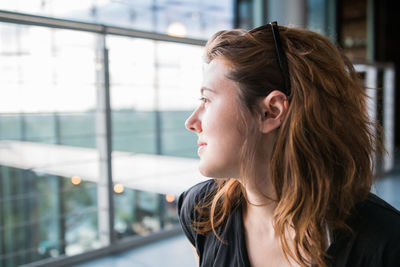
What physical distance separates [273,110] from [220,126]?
0.41ft

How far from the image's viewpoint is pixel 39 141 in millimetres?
5918

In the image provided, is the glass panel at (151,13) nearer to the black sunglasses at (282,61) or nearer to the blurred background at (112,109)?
the blurred background at (112,109)

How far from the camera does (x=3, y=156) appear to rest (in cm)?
529

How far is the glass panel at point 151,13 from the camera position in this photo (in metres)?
6.14

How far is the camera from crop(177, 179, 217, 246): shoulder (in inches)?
39.1

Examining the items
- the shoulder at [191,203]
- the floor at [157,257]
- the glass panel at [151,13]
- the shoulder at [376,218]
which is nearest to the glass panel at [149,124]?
the glass panel at [151,13]

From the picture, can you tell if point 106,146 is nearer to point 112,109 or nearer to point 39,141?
point 112,109

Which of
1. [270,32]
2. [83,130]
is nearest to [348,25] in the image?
[83,130]

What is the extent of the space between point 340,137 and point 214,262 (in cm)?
41

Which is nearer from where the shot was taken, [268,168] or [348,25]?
[268,168]

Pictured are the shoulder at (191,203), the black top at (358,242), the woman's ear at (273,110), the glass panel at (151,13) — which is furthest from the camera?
the glass panel at (151,13)

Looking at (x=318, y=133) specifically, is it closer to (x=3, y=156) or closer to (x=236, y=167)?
(x=236, y=167)

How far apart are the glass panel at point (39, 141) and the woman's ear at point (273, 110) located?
13.7 feet

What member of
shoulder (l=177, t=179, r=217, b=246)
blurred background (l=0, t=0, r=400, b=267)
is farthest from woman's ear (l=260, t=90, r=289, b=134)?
blurred background (l=0, t=0, r=400, b=267)
